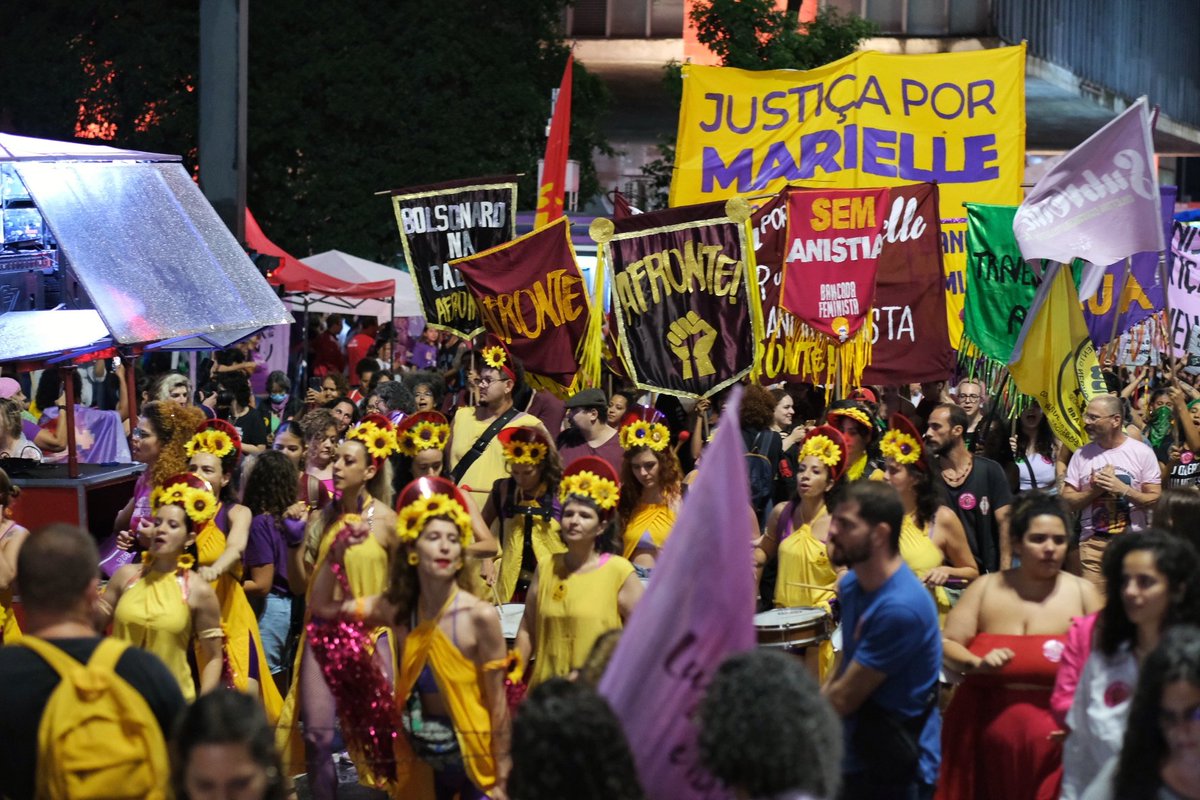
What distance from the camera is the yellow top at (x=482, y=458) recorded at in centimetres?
1001

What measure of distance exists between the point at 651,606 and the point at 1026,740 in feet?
6.69

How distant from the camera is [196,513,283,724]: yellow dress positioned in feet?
25.2

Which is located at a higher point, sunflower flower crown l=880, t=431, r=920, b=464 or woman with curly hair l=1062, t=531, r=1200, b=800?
sunflower flower crown l=880, t=431, r=920, b=464

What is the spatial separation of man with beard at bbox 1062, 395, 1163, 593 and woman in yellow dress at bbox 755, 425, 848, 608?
1922 millimetres

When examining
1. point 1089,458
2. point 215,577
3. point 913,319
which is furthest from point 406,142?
point 215,577

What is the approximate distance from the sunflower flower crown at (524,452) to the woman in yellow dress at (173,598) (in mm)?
2073

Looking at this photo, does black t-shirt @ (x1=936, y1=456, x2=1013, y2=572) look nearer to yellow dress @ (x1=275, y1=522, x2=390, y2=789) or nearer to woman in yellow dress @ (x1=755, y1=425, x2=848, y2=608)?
woman in yellow dress @ (x1=755, y1=425, x2=848, y2=608)

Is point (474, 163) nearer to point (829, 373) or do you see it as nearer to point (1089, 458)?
point (829, 373)

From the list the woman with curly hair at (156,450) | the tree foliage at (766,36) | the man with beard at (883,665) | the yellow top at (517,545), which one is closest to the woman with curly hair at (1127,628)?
the man with beard at (883,665)

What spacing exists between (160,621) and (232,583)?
2.72 feet

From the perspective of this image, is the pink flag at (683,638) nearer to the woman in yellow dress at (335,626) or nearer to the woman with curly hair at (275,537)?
the woman in yellow dress at (335,626)

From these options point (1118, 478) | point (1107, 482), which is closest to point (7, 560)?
point (1107, 482)

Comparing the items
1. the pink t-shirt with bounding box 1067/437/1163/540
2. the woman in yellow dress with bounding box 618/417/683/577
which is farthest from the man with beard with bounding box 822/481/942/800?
the pink t-shirt with bounding box 1067/437/1163/540

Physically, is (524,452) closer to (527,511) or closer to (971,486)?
(527,511)
